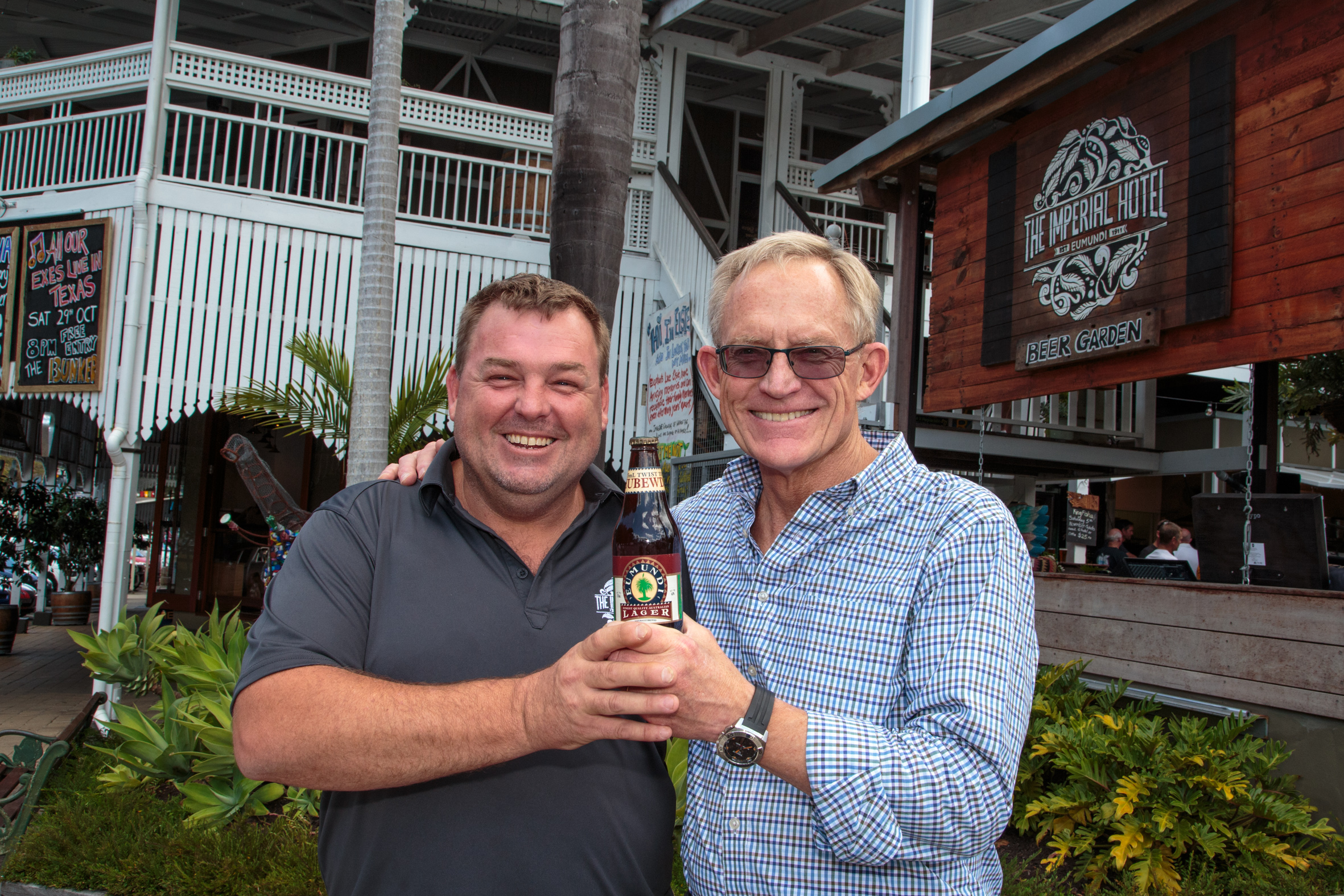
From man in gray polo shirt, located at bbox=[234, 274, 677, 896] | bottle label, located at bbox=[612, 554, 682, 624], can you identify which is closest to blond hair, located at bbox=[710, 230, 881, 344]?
man in gray polo shirt, located at bbox=[234, 274, 677, 896]

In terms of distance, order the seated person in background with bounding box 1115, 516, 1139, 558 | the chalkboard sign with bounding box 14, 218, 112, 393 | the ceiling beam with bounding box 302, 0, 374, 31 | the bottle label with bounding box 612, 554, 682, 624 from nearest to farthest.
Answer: the bottle label with bounding box 612, 554, 682, 624 → the chalkboard sign with bounding box 14, 218, 112, 393 → the ceiling beam with bounding box 302, 0, 374, 31 → the seated person in background with bounding box 1115, 516, 1139, 558

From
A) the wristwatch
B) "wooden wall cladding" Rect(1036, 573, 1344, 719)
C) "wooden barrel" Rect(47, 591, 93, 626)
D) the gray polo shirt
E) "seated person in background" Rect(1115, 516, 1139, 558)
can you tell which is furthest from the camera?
"wooden barrel" Rect(47, 591, 93, 626)

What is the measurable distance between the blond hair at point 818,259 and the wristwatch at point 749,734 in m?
0.82

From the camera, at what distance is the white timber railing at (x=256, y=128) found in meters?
9.66

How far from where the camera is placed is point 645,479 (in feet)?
5.92

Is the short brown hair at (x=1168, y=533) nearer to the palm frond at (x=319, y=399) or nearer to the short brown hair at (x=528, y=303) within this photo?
the palm frond at (x=319, y=399)

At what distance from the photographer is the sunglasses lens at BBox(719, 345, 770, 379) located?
1.96 metres

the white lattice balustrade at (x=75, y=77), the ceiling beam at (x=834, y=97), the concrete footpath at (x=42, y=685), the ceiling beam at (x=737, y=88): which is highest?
the ceiling beam at (x=834, y=97)

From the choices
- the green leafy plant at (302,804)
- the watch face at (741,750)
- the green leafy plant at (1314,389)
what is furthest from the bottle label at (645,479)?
the green leafy plant at (1314,389)

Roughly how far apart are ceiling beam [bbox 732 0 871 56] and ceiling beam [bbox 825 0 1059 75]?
75 cm

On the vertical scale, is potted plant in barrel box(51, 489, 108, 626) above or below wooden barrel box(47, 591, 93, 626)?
above

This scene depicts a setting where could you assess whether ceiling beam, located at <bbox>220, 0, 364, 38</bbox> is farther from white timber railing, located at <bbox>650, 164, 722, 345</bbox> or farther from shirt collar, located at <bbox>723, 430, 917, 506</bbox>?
shirt collar, located at <bbox>723, 430, 917, 506</bbox>

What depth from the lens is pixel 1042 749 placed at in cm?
445

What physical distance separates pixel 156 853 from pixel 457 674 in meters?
3.60
